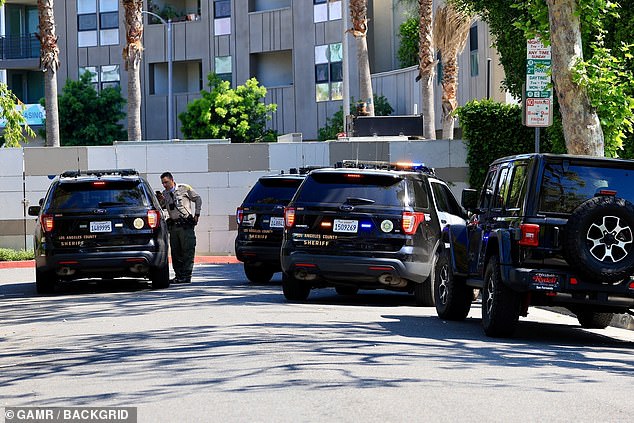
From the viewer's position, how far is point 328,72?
5494 cm

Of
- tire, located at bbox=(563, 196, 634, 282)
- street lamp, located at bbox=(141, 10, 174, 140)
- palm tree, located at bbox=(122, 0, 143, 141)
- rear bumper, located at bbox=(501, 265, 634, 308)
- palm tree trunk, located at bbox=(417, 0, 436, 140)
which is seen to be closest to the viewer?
tire, located at bbox=(563, 196, 634, 282)

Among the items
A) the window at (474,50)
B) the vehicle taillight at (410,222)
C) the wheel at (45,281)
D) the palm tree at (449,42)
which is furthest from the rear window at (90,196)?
the window at (474,50)

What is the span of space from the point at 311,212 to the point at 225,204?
1264 centimetres

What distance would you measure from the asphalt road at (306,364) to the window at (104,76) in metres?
43.2

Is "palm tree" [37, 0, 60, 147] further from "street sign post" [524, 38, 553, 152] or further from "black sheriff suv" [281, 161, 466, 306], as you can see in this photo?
"black sheriff suv" [281, 161, 466, 306]

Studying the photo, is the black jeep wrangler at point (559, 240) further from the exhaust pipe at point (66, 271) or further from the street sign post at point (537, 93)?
the exhaust pipe at point (66, 271)

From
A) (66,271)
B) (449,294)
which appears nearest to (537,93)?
(449,294)

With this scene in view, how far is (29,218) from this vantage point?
28.6 meters

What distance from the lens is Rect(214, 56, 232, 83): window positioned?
57.3 metres

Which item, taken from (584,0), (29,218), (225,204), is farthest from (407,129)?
(584,0)

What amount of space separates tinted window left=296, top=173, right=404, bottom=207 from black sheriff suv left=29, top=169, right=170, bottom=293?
3.47m

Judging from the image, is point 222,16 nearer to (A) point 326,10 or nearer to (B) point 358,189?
(A) point 326,10

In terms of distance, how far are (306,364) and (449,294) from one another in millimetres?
4706

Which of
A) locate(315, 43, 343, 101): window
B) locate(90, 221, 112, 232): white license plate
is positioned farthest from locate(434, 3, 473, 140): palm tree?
locate(90, 221, 112, 232): white license plate
